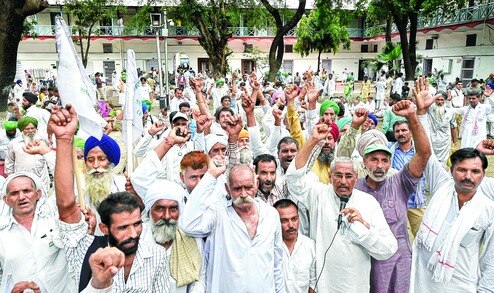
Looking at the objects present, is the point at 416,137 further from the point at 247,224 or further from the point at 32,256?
the point at 32,256

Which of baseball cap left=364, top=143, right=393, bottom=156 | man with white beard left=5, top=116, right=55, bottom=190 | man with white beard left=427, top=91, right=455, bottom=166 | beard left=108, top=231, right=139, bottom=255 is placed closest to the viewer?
beard left=108, top=231, right=139, bottom=255

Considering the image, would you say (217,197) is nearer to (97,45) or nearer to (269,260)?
(269,260)

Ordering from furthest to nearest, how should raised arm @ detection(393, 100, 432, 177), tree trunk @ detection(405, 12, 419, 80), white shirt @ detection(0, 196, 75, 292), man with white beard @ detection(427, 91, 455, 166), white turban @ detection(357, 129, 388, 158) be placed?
tree trunk @ detection(405, 12, 419, 80)
man with white beard @ detection(427, 91, 455, 166)
white turban @ detection(357, 129, 388, 158)
raised arm @ detection(393, 100, 432, 177)
white shirt @ detection(0, 196, 75, 292)

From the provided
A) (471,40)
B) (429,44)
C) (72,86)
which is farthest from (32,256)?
(429,44)

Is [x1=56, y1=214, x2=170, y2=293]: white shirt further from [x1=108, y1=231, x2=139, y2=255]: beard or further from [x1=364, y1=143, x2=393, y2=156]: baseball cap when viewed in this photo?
[x1=364, y1=143, x2=393, y2=156]: baseball cap

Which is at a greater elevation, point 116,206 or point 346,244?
point 116,206

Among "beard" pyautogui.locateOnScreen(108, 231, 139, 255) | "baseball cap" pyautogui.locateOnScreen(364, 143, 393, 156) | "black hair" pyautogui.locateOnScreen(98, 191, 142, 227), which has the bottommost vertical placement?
"beard" pyautogui.locateOnScreen(108, 231, 139, 255)

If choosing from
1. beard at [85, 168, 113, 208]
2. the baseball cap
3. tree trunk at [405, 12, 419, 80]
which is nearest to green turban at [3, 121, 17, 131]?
beard at [85, 168, 113, 208]

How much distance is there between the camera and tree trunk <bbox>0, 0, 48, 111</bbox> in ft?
26.8

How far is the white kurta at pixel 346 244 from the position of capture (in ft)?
9.37

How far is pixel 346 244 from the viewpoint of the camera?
9.75ft

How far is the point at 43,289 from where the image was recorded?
2.59m

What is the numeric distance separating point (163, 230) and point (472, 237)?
215cm

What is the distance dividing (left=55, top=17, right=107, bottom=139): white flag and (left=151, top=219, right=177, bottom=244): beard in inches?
31.4
